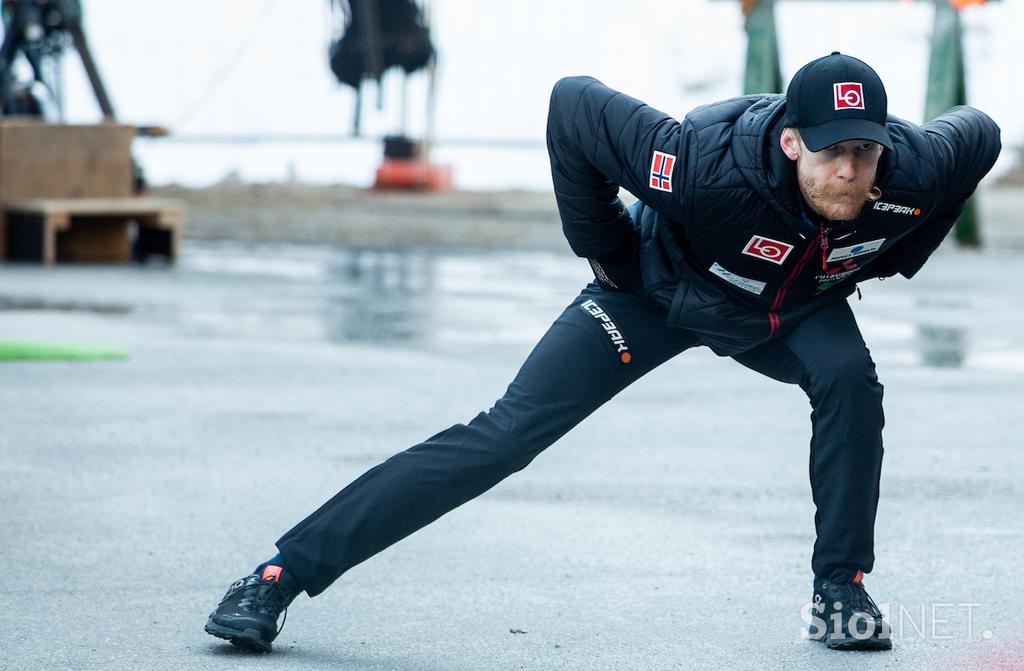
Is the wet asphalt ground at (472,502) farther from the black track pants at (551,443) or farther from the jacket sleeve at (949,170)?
the jacket sleeve at (949,170)

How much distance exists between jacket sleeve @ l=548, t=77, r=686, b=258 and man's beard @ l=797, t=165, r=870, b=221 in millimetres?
308

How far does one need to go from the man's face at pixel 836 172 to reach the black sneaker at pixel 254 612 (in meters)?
1.56

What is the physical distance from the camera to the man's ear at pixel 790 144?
382 centimetres

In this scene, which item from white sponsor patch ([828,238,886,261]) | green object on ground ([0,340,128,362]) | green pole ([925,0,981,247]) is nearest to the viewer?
white sponsor patch ([828,238,886,261])

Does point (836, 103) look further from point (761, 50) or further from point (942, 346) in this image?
point (761, 50)

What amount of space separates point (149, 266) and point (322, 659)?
10.7 meters

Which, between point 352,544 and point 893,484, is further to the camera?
point 893,484

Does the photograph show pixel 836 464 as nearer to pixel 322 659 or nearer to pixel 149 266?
pixel 322 659

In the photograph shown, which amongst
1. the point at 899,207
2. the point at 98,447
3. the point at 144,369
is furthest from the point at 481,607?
the point at 144,369

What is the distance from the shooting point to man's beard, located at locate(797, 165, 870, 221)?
380cm

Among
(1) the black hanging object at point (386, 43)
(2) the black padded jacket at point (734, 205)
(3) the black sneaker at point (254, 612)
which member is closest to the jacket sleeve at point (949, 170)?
(2) the black padded jacket at point (734, 205)

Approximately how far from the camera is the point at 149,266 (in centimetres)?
1445

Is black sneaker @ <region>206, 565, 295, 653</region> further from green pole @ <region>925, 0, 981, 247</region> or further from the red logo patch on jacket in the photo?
green pole @ <region>925, 0, 981, 247</region>
